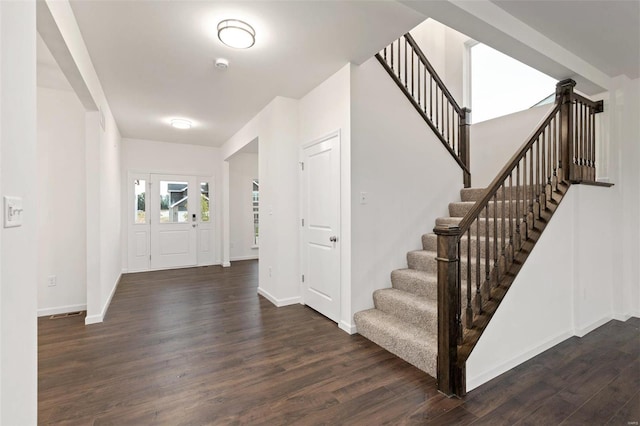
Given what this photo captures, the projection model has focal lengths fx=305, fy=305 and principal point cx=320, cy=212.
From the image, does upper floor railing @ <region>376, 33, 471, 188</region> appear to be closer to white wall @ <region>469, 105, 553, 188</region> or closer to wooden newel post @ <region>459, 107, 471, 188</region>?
wooden newel post @ <region>459, 107, 471, 188</region>

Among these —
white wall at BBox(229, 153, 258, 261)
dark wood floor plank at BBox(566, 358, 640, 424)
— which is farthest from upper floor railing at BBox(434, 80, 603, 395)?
white wall at BBox(229, 153, 258, 261)

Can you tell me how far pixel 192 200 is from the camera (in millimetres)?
6695

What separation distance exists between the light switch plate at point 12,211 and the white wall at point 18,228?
0.08 ft

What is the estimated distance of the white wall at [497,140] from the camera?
14.1 ft

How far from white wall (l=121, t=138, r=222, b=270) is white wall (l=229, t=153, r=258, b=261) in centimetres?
57

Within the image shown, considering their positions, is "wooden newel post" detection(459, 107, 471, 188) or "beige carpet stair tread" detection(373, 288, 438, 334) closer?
"beige carpet stair tread" detection(373, 288, 438, 334)

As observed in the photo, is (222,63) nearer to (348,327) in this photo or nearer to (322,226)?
(322,226)

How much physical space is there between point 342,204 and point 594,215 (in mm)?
2620

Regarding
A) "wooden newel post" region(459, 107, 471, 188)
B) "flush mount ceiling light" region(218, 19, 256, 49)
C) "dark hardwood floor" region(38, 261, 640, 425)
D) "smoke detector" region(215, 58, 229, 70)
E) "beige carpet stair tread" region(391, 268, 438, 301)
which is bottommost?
"dark hardwood floor" region(38, 261, 640, 425)

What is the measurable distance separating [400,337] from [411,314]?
266 mm

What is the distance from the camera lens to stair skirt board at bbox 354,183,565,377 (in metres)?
2.38

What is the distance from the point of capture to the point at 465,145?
164 inches

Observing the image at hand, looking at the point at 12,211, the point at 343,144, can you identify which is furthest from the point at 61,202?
the point at 343,144

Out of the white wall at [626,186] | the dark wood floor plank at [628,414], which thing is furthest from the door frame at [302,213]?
the white wall at [626,186]
